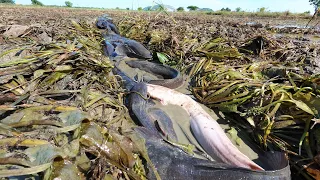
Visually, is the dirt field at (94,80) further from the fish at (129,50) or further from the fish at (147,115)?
the fish at (129,50)

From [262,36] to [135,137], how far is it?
4500 mm

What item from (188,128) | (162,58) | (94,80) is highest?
(94,80)

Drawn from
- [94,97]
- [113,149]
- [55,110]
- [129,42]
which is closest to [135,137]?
[113,149]

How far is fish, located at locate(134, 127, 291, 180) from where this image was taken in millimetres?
1865

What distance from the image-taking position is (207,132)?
104 inches

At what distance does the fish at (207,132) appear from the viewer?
2.24 metres

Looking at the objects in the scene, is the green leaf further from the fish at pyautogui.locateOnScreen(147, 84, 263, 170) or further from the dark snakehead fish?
the dark snakehead fish

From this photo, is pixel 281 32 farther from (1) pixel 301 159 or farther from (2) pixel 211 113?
(1) pixel 301 159

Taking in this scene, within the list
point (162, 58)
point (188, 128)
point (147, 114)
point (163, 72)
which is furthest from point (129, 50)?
point (188, 128)

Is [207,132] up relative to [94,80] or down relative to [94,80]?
down

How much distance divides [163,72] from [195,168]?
2.65 metres

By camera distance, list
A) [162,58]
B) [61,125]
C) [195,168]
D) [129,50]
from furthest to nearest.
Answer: [129,50], [162,58], [195,168], [61,125]

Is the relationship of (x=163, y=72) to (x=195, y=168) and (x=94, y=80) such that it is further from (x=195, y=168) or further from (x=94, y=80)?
(x=195, y=168)

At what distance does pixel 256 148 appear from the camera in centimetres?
262
